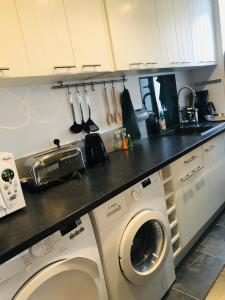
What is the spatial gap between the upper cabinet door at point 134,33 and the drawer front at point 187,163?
0.76 m

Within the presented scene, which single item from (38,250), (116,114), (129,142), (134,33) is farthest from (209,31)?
(38,250)

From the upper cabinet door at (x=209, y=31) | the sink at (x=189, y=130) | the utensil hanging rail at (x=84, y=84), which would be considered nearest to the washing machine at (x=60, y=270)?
the utensil hanging rail at (x=84, y=84)

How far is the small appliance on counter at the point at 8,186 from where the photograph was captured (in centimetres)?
106

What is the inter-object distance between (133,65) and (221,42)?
1649 mm

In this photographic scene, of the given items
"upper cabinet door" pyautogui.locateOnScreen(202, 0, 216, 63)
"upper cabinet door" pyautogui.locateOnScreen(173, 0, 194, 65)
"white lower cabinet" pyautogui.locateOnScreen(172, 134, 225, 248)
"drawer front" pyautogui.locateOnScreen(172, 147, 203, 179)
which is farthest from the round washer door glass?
"upper cabinet door" pyautogui.locateOnScreen(202, 0, 216, 63)

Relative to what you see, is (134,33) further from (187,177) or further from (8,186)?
(8,186)

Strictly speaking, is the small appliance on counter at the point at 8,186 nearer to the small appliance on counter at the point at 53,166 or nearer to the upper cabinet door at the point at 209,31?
the small appliance on counter at the point at 53,166

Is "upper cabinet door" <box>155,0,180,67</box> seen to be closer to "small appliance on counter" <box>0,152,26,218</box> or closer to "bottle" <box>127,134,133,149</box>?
"bottle" <box>127,134,133,149</box>

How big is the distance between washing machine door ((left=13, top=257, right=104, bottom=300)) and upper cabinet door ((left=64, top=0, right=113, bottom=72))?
109 centimetres

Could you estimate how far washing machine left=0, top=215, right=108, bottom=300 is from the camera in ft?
2.68

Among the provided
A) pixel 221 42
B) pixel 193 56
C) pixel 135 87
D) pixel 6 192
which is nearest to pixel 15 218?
pixel 6 192

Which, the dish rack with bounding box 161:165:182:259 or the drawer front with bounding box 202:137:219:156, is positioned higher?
the drawer front with bounding box 202:137:219:156

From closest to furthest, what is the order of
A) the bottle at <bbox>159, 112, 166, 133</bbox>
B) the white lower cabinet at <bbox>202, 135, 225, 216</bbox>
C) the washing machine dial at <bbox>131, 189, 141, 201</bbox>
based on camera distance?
the washing machine dial at <bbox>131, 189, 141, 201</bbox>, the white lower cabinet at <bbox>202, 135, 225, 216</bbox>, the bottle at <bbox>159, 112, 166, 133</bbox>

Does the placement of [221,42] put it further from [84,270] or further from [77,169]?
[84,270]
